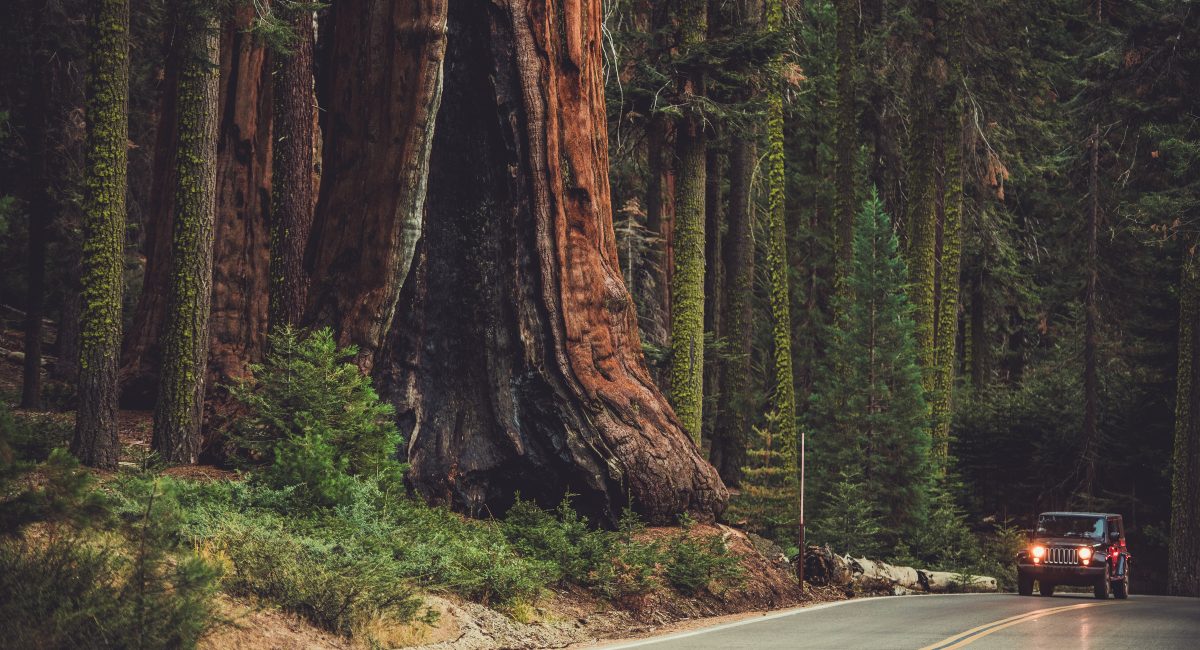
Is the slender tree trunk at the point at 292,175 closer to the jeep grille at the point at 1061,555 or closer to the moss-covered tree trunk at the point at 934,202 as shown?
the jeep grille at the point at 1061,555

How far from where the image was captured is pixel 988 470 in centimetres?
4075

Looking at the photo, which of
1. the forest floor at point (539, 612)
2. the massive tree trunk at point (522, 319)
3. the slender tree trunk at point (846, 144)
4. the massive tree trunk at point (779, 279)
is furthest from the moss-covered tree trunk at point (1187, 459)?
the massive tree trunk at point (522, 319)

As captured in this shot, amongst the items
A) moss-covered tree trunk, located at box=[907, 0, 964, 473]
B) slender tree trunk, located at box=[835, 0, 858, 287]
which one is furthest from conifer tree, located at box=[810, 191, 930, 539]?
slender tree trunk, located at box=[835, 0, 858, 287]

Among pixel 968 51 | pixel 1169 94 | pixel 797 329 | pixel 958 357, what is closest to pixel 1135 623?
pixel 1169 94

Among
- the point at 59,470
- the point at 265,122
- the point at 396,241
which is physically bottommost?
the point at 59,470

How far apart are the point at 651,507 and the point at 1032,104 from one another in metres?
25.3

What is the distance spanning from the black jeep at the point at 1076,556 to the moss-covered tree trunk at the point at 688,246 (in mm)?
7279

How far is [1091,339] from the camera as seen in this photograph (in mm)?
37125

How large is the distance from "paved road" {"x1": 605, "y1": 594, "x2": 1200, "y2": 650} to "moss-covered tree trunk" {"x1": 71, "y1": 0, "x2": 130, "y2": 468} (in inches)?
280

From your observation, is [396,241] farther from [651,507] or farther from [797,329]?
[797,329]

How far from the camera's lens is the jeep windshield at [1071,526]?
23719mm

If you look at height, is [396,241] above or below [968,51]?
below

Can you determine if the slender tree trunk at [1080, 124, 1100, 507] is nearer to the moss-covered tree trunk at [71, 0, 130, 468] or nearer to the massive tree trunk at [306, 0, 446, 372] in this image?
the massive tree trunk at [306, 0, 446, 372]

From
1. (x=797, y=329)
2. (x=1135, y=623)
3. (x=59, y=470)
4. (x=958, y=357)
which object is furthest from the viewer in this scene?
(x=958, y=357)
